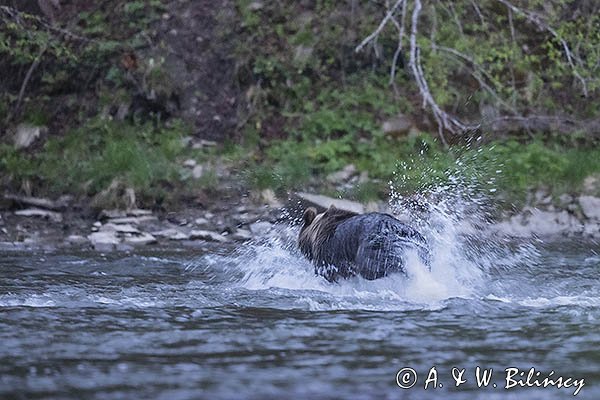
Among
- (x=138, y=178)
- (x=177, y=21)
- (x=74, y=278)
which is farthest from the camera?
(x=177, y=21)

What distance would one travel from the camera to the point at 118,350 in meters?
5.89

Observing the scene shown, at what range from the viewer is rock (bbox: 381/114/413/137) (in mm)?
14328

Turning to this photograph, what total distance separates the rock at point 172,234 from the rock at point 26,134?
2.97 m

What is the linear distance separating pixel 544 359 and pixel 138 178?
8500 mm

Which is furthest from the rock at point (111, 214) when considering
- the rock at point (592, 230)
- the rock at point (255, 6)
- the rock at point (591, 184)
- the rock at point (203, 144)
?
the rock at point (591, 184)

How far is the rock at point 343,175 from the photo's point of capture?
13.5 meters

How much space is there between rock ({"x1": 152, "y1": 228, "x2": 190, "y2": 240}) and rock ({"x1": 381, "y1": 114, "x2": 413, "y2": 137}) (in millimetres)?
3515

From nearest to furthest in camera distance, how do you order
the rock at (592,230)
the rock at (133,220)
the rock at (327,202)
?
the rock at (327,202)
the rock at (592,230)
the rock at (133,220)

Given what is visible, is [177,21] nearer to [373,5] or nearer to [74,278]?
[373,5]

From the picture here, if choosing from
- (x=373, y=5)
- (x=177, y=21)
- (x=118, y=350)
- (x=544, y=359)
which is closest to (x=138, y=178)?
(x=177, y=21)

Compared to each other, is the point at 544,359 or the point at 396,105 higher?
the point at 396,105

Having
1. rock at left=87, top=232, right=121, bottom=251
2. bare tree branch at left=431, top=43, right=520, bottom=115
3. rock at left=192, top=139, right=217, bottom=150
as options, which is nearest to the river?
rock at left=87, top=232, right=121, bottom=251

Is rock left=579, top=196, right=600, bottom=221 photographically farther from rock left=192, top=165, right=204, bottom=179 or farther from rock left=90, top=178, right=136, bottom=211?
rock left=90, top=178, right=136, bottom=211

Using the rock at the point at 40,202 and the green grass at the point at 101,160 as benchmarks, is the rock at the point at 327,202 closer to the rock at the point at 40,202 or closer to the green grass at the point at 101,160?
the green grass at the point at 101,160
